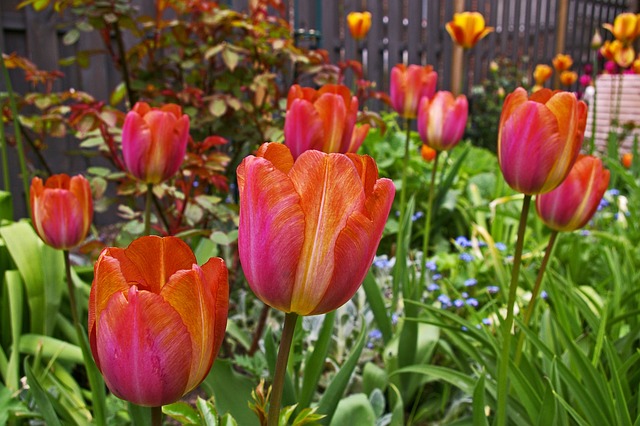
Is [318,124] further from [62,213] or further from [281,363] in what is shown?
[281,363]

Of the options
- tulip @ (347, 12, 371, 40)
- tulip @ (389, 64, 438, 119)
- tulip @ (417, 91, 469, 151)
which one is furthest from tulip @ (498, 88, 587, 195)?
tulip @ (347, 12, 371, 40)

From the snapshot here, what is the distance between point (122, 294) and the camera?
440mm

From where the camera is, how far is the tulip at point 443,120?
1372 millimetres

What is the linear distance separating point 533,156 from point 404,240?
678mm

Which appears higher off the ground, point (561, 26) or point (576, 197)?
point (561, 26)

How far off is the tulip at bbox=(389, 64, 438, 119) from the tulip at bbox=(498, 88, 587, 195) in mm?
788

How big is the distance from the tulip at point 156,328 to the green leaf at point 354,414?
0.51 meters

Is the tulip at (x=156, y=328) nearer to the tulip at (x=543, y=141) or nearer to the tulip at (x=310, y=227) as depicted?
the tulip at (x=310, y=227)

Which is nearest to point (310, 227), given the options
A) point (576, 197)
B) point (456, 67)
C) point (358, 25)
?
point (576, 197)

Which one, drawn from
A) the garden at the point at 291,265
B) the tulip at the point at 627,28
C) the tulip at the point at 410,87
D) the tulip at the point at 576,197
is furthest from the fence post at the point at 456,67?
the tulip at the point at 576,197

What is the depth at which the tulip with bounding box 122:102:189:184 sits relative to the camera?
96cm

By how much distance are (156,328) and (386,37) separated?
5.78 meters

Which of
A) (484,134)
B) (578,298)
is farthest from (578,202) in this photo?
(484,134)

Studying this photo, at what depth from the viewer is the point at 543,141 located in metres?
0.75
